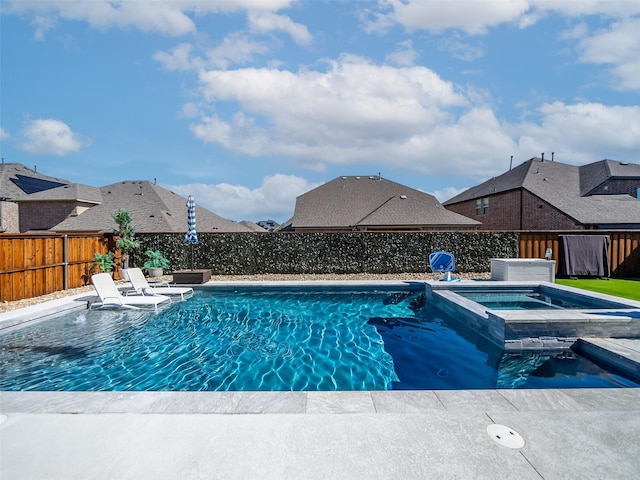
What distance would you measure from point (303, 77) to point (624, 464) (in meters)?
14.5

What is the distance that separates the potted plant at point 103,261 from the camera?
14.5 metres

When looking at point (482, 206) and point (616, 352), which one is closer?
point (616, 352)

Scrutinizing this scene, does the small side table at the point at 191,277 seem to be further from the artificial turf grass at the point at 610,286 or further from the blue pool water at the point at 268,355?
the artificial turf grass at the point at 610,286

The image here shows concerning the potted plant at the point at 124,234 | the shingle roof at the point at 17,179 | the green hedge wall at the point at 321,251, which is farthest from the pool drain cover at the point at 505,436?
the shingle roof at the point at 17,179

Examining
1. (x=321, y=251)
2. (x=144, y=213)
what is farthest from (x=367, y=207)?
(x=144, y=213)

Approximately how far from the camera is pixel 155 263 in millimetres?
16188

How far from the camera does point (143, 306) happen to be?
35.6 feet

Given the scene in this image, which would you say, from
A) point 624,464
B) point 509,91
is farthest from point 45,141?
point 624,464

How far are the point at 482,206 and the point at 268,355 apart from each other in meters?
29.8

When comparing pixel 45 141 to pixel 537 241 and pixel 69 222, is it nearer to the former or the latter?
pixel 69 222

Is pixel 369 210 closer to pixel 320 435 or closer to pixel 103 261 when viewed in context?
pixel 103 261

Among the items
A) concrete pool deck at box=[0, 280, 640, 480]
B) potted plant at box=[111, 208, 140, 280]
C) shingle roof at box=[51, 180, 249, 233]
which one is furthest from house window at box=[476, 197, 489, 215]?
concrete pool deck at box=[0, 280, 640, 480]

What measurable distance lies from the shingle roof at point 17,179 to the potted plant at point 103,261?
20.5m

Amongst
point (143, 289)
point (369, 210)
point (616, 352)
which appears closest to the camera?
point (616, 352)
